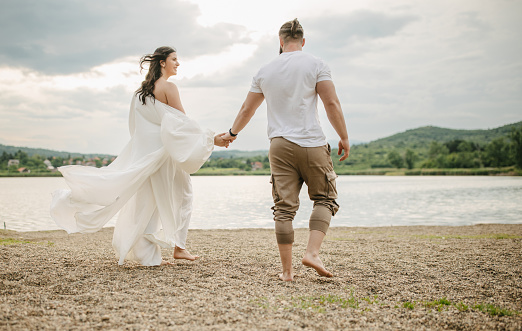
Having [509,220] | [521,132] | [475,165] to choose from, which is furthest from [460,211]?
[475,165]

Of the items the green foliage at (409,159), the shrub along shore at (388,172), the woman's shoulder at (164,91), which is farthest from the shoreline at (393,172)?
the woman's shoulder at (164,91)

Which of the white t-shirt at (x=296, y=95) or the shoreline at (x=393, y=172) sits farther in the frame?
the shoreline at (x=393, y=172)

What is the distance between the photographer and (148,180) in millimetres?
5152

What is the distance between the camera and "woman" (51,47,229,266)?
480cm

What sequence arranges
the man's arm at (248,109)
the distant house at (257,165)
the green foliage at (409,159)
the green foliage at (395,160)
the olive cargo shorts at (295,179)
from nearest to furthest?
the olive cargo shorts at (295,179) → the man's arm at (248,109) → the green foliage at (409,159) → the green foliage at (395,160) → the distant house at (257,165)

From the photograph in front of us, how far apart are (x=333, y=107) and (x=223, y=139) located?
155 centimetres

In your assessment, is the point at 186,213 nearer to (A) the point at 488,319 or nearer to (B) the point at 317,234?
(B) the point at 317,234

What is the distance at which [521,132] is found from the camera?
8275 centimetres

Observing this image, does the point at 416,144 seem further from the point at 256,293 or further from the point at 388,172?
the point at 256,293

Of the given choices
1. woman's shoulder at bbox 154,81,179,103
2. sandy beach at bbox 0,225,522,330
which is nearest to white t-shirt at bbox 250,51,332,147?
woman's shoulder at bbox 154,81,179,103

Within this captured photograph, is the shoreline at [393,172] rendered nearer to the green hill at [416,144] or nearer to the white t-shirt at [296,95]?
the green hill at [416,144]

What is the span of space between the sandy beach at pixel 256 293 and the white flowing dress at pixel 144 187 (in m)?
0.43

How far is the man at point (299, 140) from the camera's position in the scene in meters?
4.23

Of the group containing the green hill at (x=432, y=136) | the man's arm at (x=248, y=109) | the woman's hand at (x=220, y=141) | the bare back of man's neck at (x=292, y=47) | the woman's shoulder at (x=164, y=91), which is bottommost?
the woman's hand at (x=220, y=141)
